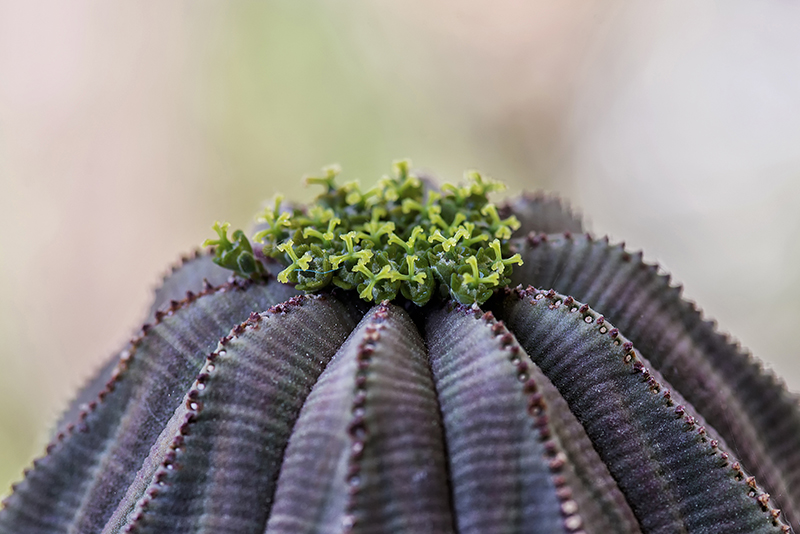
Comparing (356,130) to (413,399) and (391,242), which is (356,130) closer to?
(391,242)

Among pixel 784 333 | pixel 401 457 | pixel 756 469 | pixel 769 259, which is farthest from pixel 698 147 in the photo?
pixel 401 457

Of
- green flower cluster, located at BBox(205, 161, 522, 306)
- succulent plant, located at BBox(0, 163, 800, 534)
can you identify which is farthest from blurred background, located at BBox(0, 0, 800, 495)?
green flower cluster, located at BBox(205, 161, 522, 306)

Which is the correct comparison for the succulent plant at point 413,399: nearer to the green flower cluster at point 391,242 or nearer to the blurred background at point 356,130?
the green flower cluster at point 391,242

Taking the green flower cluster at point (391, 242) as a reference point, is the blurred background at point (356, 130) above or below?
above

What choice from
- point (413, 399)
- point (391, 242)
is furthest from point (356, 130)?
point (413, 399)

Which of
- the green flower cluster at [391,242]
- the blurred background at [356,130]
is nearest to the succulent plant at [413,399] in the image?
the green flower cluster at [391,242]

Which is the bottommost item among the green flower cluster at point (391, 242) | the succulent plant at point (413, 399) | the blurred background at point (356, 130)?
the succulent plant at point (413, 399)

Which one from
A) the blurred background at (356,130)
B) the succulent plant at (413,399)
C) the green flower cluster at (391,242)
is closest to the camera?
the succulent plant at (413,399)

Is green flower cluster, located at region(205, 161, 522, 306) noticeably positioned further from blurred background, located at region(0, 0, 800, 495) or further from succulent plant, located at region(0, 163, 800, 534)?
blurred background, located at region(0, 0, 800, 495)
